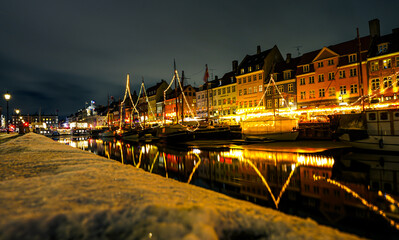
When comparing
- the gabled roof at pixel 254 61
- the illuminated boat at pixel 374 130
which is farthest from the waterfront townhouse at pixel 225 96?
the illuminated boat at pixel 374 130

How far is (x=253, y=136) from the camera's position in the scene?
32125 millimetres

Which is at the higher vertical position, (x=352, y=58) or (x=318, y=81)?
(x=352, y=58)

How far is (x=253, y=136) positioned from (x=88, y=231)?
1211 inches

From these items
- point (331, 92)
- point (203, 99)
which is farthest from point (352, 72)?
point (203, 99)

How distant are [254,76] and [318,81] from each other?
16.0 metres

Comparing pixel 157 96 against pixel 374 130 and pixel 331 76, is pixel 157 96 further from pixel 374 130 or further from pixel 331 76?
pixel 374 130

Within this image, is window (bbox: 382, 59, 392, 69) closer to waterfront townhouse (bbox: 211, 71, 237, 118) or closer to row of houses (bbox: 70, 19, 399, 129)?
row of houses (bbox: 70, 19, 399, 129)

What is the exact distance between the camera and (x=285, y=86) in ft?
158

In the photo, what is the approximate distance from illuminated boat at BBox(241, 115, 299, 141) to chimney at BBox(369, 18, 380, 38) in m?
25.6

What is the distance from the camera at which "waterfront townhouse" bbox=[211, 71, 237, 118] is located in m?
61.0

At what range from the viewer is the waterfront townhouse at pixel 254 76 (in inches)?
2094

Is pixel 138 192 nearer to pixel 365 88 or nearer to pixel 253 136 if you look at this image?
pixel 253 136

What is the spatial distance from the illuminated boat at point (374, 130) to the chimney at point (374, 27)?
26.9m

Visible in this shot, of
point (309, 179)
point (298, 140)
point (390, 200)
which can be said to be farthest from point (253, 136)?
point (390, 200)
